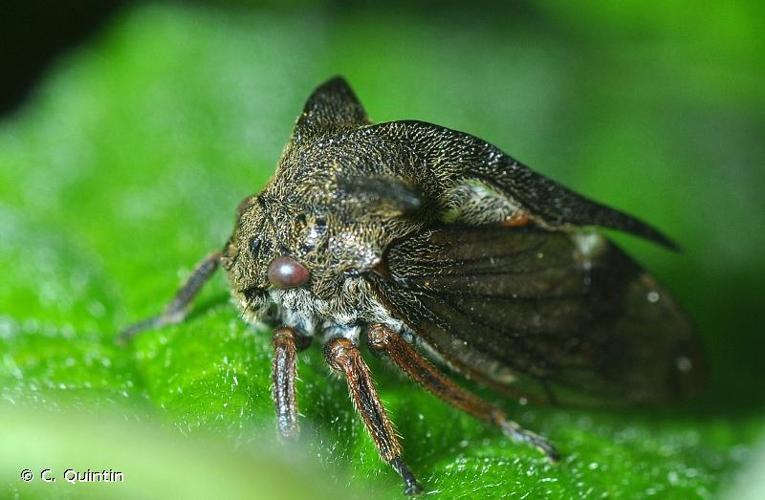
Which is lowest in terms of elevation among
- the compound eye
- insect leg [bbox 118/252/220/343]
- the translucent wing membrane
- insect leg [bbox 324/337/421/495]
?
insect leg [bbox 324/337/421/495]

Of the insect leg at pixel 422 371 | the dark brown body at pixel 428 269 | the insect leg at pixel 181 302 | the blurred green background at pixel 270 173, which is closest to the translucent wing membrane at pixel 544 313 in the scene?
the dark brown body at pixel 428 269

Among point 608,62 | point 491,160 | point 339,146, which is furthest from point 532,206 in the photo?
point 608,62

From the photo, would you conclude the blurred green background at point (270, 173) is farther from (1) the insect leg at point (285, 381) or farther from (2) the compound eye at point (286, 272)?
(2) the compound eye at point (286, 272)

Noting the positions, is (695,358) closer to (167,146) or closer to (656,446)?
(656,446)

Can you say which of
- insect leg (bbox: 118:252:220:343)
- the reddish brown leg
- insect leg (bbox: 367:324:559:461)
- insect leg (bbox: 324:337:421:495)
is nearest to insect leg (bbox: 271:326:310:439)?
the reddish brown leg

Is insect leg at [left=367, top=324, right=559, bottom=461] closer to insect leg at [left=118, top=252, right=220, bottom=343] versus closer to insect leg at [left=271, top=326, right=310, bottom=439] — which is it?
insect leg at [left=271, top=326, right=310, bottom=439]

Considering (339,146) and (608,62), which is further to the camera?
(608,62)
